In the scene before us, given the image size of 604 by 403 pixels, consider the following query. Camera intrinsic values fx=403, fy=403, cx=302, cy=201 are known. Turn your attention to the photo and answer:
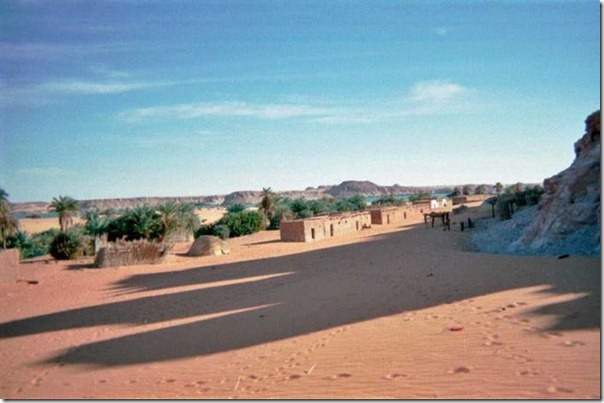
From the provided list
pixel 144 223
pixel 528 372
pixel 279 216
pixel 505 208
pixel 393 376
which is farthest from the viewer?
pixel 279 216

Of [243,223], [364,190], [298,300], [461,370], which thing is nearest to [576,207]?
[298,300]

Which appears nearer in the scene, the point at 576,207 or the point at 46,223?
the point at 576,207

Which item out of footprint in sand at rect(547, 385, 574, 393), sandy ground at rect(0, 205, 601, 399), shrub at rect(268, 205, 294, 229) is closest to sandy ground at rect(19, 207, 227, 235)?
shrub at rect(268, 205, 294, 229)

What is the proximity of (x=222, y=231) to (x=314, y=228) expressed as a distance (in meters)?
9.67

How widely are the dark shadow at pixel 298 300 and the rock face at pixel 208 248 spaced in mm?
6413

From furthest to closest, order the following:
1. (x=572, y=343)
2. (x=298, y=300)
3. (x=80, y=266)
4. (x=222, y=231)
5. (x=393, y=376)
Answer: (x=222, y=231) → (x=80, y=266) → (x=298, y=300) → (x=572, y=343) → (x=393, y=376)

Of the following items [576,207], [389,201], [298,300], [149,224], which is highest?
[389,201]

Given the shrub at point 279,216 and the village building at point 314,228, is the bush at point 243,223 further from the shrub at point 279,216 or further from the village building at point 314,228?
the village building at point 314,228

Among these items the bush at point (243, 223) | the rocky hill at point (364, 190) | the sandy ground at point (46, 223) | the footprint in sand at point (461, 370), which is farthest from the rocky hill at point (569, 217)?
the rocky hill at point (364, 190)

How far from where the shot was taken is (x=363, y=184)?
195750 millimetres

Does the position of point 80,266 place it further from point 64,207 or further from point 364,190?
point 364,190

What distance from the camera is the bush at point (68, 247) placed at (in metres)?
23.8

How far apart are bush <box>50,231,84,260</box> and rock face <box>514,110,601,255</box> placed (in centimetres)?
2299

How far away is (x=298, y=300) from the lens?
10.2 metres
